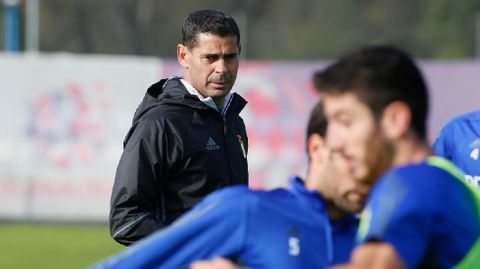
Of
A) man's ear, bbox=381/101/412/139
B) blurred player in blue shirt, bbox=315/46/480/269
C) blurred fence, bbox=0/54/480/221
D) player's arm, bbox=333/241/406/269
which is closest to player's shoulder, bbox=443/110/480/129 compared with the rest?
blurred player in blue shirt, bbox=315/46/480/269

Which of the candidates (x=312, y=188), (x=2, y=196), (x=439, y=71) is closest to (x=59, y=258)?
(x=2, y=196)

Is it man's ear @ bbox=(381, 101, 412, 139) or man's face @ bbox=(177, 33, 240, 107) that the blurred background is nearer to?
man's face @ bbox=(177, 33, 240, 107)

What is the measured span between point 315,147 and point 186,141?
230cm

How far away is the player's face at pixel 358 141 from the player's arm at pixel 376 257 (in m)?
0.21

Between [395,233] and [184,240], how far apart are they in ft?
2.04

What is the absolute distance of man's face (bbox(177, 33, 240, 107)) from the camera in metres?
5.91

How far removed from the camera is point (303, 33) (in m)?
23.7

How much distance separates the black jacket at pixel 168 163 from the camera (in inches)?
212

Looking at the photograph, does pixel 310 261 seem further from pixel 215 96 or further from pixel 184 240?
pixel 215 96

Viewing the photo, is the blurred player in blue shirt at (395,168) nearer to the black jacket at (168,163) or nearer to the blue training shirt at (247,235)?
the blue training shirt at (247,235)

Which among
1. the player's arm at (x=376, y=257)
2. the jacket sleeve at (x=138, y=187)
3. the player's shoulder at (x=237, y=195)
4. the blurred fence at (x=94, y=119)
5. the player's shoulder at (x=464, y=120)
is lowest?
the blurred fence at (x=94, y=119)

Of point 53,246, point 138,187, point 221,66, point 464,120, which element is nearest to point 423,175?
point 138,187

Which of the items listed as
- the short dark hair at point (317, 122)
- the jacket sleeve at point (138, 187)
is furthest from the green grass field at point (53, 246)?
the short dark hair at point (317, 122)

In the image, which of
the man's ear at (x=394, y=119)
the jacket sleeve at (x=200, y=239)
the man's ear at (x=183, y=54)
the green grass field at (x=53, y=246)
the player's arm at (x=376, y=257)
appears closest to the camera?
the player's arm at (x=376, y=257)
